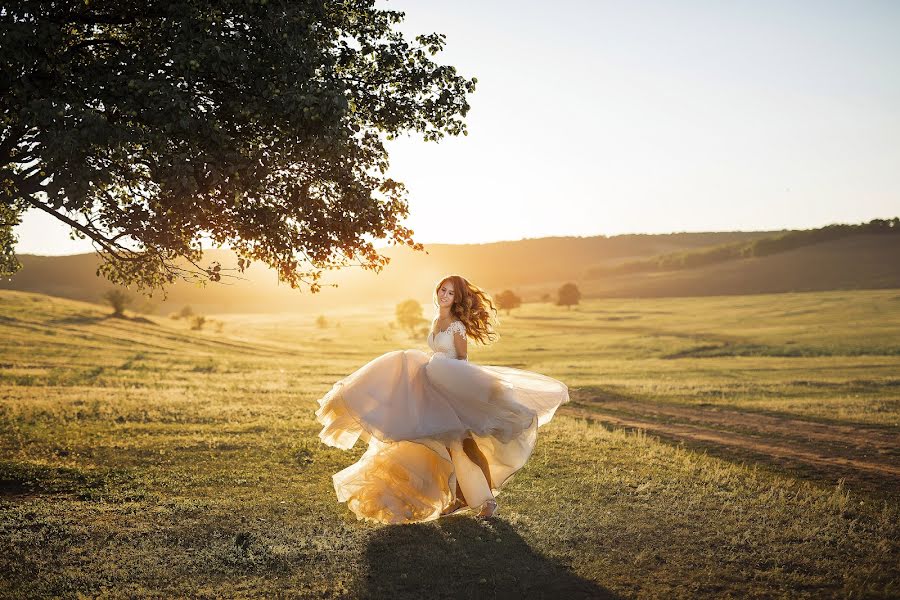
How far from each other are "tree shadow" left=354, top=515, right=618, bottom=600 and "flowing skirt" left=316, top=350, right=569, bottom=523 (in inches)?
21.4

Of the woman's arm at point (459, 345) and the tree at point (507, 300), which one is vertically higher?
the woman's arm at point (459, 345)

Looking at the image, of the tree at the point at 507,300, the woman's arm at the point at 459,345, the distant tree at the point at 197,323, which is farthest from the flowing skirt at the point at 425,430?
the tree at the point at 507,300

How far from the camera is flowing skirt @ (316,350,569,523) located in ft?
31.9

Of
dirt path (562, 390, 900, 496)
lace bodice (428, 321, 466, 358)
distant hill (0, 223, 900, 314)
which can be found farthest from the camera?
distant hill (0, 223, 900, 314)

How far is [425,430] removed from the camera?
9.54 meters

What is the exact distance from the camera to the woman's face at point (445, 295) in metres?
10.5

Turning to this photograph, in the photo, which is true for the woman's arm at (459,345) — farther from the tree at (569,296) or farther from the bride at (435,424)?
the tree at (569,296)

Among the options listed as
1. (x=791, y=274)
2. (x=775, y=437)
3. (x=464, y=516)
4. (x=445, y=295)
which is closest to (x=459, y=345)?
(x=445, y=295)

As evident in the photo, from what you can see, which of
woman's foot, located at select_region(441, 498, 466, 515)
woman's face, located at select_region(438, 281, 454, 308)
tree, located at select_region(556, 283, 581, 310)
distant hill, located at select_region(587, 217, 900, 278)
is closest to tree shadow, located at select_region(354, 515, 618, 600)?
woman's foot, located at select_region(441, 498, 466, 515)

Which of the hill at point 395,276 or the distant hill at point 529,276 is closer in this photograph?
the distant hill at point 529,276

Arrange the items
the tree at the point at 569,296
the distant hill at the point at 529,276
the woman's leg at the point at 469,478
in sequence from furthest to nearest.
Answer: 1. the distant hill at the point at 529,276
2. the tree at the point at 569,296
3. the woman's leg at the point at 469,478

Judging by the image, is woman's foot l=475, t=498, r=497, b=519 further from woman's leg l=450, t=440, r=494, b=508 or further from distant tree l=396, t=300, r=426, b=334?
distant tree l=396, t=300, r=426, b=334

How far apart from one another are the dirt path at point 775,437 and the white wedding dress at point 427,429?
26.5 ft

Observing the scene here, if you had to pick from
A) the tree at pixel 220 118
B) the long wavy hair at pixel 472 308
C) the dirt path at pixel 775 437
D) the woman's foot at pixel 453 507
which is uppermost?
the tree at pixel 220 118
